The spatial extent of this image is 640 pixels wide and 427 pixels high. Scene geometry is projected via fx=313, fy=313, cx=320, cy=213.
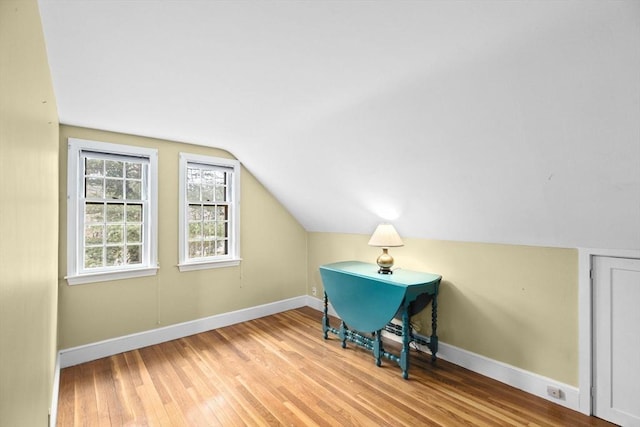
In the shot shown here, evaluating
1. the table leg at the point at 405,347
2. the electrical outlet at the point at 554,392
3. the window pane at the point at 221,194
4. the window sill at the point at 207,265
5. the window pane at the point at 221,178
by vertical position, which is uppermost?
the window pane at the point at 221,178

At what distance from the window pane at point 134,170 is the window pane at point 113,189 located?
0.39 feet

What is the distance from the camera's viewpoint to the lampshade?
9.77 feet

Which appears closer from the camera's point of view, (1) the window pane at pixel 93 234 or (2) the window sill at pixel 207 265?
(1) the window pane at pixel 93 234

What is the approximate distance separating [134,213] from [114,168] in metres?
0.48

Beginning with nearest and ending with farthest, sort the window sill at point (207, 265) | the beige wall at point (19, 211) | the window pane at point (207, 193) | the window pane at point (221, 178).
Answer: the beige wall at point (19, 211) → the window sill at point (207, 265) → the window pane at point (207, 193) → the window pane at point (221, 178)

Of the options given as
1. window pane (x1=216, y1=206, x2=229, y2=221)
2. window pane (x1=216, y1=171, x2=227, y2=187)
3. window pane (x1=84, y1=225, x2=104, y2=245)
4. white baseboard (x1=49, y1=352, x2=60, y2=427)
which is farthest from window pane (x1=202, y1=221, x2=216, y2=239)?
white baseboard (x1=49, y1=352, x2=60, y2=427)

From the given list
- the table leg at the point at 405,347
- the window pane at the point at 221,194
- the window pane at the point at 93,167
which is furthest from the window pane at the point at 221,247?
the table leg at the point at 405,347

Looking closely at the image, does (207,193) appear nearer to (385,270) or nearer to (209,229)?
(209,229)

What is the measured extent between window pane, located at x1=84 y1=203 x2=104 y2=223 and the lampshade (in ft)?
8.71

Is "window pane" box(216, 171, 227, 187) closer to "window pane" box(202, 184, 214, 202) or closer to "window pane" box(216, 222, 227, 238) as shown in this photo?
"window pane" box(202, 184, 214, 202)

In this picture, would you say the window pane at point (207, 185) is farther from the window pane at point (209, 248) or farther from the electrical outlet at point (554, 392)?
the electrical outlet at point (554, 392)

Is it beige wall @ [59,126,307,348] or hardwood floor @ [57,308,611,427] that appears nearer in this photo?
hardwood floor @ [57,308,611,427]

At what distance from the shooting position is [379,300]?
9.04ft

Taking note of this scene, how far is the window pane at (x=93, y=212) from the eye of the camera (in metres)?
2.97
